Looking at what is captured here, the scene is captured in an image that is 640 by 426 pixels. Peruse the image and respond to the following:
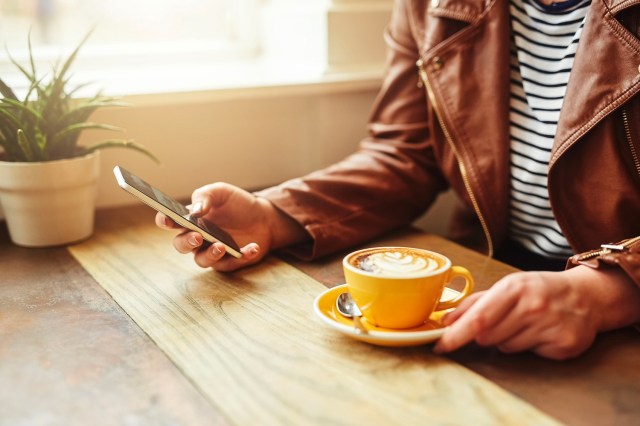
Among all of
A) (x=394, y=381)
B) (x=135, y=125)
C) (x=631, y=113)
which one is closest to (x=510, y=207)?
(x=631, y=113)

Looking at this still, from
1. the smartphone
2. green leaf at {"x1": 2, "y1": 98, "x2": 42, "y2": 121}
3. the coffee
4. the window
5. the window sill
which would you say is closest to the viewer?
the coffee

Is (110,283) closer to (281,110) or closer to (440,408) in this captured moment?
(440,408)

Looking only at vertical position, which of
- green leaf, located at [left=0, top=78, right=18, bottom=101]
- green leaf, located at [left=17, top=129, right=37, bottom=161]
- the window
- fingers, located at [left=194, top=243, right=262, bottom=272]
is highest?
the window

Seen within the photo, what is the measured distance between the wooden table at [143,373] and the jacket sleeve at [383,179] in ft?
0.90

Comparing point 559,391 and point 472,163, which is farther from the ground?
point 472,163

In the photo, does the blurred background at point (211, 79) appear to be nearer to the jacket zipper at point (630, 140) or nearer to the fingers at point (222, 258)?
the fingers at point (222, 258)

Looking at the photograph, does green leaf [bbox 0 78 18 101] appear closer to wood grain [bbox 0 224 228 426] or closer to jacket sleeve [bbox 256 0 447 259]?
wood grain [bbox 0 224 228 426]

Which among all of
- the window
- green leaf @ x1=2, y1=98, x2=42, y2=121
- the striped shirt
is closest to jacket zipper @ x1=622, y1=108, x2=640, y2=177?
the striped shirt

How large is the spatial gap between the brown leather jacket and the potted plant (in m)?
0.30

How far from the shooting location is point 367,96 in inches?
60.9

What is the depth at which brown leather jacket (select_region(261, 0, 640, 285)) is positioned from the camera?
3.14 feet

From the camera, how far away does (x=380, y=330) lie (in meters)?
0.77

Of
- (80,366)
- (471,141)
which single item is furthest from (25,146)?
(471,141)

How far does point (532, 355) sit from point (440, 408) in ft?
0.53
